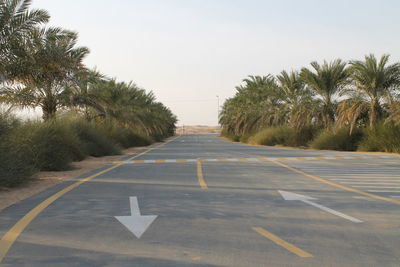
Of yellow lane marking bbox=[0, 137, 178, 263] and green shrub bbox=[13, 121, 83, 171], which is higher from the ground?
green shrub bbox=[13, 121, 83, 171]

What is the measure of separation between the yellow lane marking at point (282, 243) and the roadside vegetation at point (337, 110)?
76.3 ft

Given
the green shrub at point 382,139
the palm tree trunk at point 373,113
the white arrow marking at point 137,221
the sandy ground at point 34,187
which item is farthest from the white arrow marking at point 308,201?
the palm tree trunk at point 373,113

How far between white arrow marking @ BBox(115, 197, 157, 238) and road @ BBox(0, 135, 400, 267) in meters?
0.02

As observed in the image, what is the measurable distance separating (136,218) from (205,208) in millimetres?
1480

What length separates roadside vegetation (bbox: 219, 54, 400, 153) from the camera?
31.9 m

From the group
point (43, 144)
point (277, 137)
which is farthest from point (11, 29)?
point (277, 137)

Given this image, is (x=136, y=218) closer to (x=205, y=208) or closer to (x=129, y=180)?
(x=205, y=208)

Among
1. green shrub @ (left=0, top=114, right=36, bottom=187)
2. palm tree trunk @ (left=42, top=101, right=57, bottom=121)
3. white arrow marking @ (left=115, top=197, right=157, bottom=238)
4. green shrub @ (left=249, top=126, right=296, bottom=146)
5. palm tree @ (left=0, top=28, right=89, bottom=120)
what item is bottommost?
white arrow marking @ (left=115, top=197, right=157, bottom=238)

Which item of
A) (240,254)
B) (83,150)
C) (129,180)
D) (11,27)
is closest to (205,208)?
(240,254)

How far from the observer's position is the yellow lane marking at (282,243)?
18.5 ft

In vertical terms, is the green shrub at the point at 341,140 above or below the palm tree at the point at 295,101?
below

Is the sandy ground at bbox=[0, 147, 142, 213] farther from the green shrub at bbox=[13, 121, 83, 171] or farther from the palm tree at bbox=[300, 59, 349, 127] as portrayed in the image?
the palm tree at bbox=[300, 59, 349, 127]

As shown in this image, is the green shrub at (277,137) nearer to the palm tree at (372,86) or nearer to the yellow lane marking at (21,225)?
the palm tree at (372,86)

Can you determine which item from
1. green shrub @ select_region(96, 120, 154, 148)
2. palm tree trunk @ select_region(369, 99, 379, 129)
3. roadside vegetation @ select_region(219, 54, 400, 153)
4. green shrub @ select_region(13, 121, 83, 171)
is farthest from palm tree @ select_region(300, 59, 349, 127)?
green shrub @ select_region(13, 121, 83, 171)
